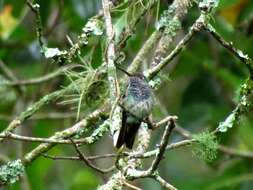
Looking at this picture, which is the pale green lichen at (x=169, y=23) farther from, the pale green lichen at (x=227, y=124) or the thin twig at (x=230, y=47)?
the pale green lichen at (x=227, y=124)

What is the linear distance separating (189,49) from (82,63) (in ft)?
5.19

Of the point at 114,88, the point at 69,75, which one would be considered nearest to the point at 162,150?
the point at 114,88

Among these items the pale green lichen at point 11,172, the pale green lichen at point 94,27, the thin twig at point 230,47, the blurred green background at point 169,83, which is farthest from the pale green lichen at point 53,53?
the blurred green background at point 169,83

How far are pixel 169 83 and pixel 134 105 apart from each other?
2.23 metres

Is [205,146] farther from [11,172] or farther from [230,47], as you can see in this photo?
[11,172]

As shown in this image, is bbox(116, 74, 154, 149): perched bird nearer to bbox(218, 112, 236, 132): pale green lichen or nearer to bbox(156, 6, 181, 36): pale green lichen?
bbox(218, 112, 236, 132): pale green lichen

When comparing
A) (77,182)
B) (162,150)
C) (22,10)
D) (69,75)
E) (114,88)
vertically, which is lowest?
(162,150)

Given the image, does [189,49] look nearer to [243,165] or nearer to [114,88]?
[243,165]

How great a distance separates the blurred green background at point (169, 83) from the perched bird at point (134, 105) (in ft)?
5.41

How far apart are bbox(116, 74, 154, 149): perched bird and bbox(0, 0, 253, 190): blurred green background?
1649 millimetres

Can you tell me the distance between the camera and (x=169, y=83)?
426 cm

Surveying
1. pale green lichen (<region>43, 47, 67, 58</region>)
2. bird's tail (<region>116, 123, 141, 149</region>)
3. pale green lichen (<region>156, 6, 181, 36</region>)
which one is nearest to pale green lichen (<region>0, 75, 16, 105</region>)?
pale green lichen (<region>156, 6, 181, 36</region>)

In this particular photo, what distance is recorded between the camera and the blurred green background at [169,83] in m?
3.93

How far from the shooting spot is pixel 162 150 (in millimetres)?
1913
